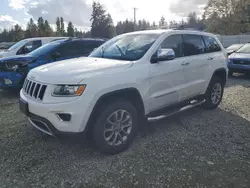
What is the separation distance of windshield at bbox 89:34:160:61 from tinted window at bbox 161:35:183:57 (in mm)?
198

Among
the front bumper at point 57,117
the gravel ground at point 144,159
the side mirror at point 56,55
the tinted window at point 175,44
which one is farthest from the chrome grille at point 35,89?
the side mirror at point 56,55

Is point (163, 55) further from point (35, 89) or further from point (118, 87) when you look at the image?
point (35, 89)

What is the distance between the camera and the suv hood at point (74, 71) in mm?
3135

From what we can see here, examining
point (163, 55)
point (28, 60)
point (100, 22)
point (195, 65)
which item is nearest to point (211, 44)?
point (195, 65)

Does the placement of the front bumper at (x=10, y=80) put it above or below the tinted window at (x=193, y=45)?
below

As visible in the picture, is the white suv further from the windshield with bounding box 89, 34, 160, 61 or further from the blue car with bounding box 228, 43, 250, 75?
the blue car with bounding box 228, 43, 250, 75

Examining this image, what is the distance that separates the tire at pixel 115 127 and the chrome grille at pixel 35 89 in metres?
0.81

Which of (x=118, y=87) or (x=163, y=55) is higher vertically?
(x=163, y=55)

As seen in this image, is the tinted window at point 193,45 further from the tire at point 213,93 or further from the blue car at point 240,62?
the blue car at point 240,62

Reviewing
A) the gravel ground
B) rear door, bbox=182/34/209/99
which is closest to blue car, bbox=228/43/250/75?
rear door, bbox=182/34/209/99

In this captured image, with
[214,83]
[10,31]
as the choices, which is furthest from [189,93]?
[10,31]

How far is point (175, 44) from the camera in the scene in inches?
175

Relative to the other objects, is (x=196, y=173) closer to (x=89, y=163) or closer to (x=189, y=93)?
(x=89, y=163)

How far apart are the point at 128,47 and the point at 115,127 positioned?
57.9 inches
